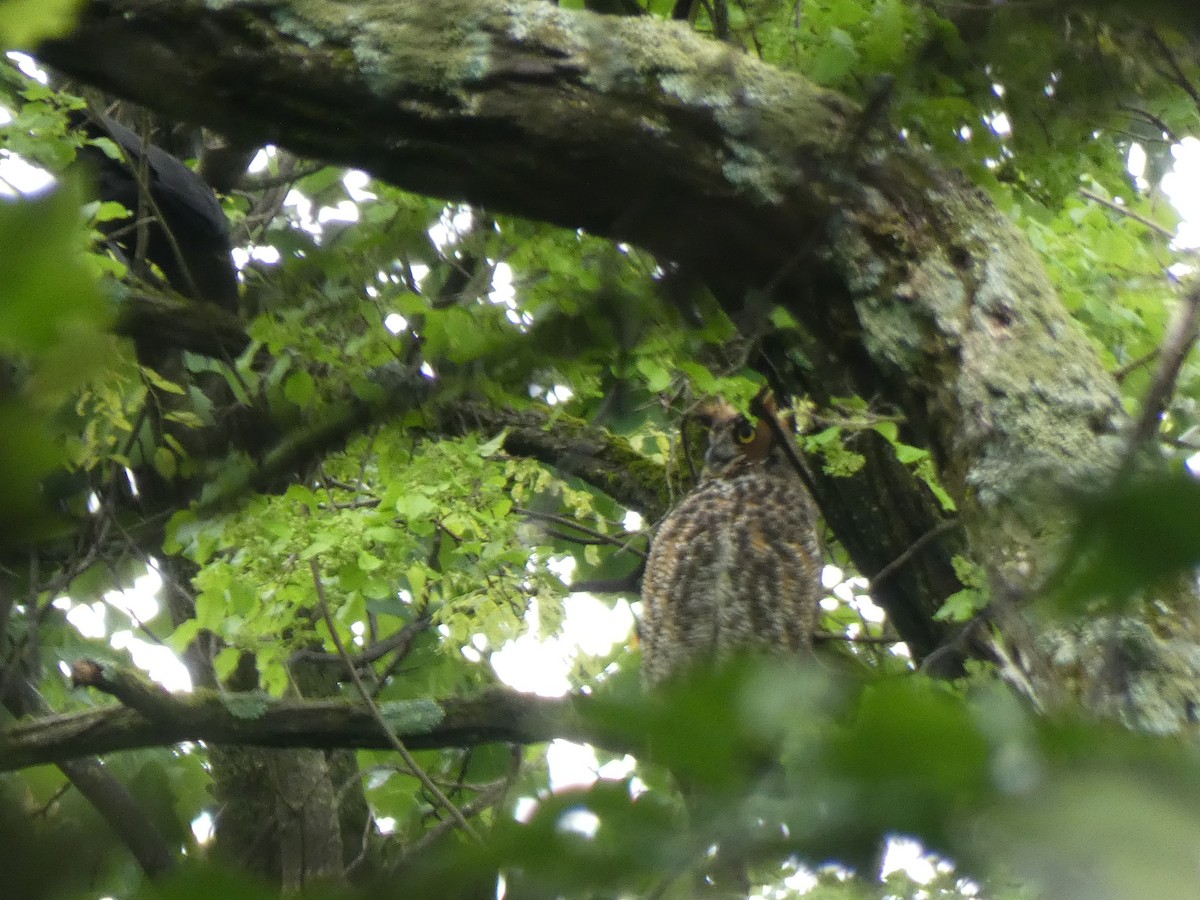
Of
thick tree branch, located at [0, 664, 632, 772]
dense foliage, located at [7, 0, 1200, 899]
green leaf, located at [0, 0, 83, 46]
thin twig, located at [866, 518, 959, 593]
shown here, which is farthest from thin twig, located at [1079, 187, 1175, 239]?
green leaf, located at [0, 0, 83, 46]

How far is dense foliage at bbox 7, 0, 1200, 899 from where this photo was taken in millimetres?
485

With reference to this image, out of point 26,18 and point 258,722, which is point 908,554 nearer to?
point 258,722

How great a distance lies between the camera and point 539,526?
4.48 metres

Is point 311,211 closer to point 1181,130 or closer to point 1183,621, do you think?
point 1181,130

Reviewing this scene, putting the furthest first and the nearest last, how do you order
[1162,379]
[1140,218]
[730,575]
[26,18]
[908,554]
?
[730,575]
[908,554]
[1140,218]
[1162,379]
[26,18]

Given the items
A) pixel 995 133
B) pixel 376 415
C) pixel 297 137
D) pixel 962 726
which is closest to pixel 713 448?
pixel 995 133

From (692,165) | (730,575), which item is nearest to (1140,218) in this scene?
(692,165)

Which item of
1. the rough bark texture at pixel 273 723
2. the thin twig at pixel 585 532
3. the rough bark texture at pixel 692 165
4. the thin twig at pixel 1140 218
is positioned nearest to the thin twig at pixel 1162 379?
the rough bark texture at pixel 692 165

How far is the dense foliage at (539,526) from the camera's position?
19.1 inches

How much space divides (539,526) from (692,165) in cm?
263

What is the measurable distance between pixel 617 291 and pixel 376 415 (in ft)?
1.23

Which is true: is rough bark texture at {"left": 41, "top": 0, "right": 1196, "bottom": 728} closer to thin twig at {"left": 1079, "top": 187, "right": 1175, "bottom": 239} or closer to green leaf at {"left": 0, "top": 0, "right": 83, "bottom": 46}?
thin twig at {"left": 1079, "top": 187, "right": 1175, "bottom": 239}

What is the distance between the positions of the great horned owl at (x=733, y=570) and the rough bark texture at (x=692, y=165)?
5.68 ft

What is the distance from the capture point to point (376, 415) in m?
1.04
